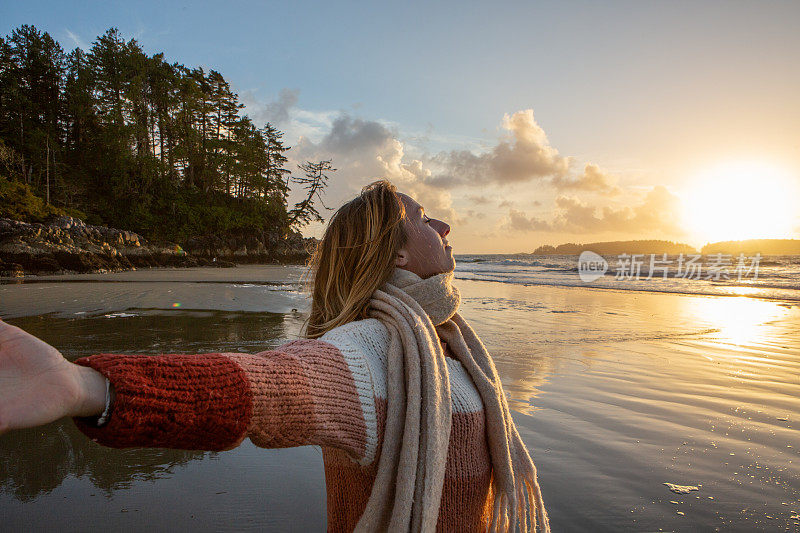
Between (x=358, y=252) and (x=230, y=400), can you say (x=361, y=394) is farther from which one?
(x=358, y=252)

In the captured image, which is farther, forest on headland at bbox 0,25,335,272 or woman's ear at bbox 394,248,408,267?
forest on headland at bbox 0,25,335,272

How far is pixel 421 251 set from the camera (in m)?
1.67

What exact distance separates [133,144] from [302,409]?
39154mm

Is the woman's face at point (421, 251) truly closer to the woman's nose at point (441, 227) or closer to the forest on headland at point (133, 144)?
the woman's nose at point (441, 227)

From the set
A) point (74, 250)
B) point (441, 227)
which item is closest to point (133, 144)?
point (74, 250)

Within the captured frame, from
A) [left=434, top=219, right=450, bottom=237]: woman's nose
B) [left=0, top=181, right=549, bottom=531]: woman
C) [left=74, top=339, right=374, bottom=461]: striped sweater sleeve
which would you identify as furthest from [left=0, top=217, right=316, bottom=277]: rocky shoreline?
[left=74, top=339, right=374, bottom=461]: striped sweater sleeve

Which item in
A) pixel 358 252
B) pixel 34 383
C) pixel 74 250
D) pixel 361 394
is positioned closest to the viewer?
pixel 34 383

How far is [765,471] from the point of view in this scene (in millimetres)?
2721

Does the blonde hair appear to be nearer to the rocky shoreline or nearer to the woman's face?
the woman's face

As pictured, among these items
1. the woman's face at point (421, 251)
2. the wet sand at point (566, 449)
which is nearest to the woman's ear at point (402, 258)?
the woman's face at point (421, 251)

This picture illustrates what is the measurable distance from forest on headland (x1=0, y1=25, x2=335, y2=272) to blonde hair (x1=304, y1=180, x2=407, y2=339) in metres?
32.7

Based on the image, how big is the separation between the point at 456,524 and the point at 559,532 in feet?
3.62

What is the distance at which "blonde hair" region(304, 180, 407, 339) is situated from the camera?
1.58 m

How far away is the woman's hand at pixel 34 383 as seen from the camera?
1.99 feet
